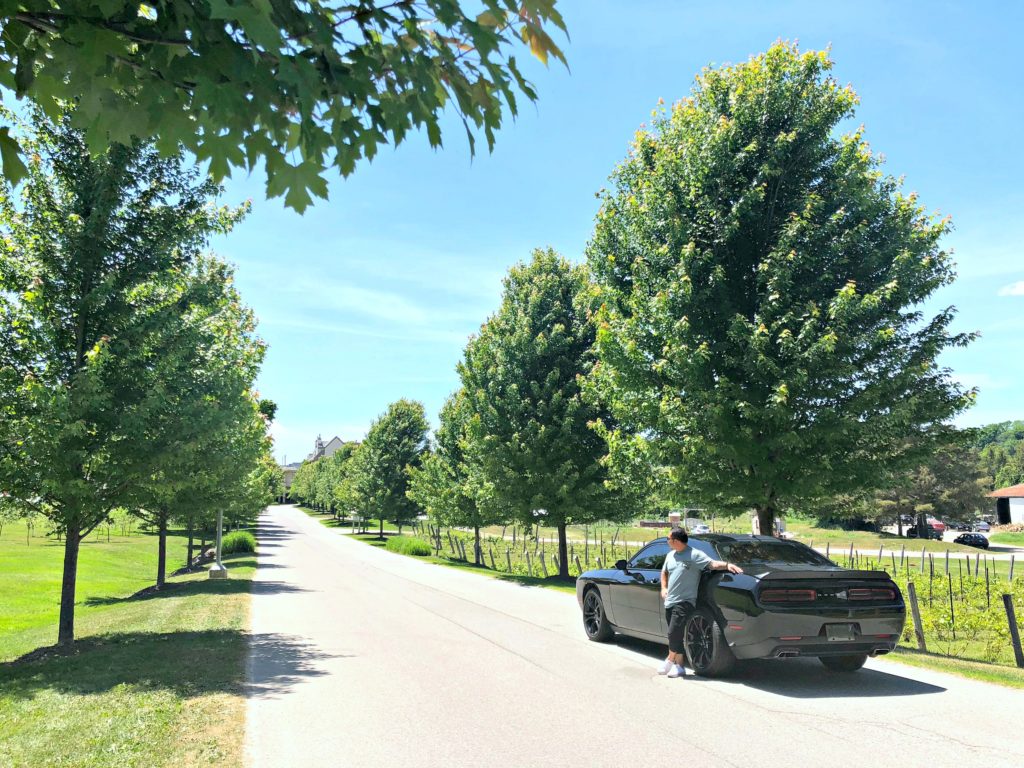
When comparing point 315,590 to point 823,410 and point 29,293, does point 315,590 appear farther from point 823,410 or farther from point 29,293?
point 823,410

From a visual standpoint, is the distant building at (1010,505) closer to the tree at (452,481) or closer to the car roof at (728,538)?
the tree at (452,481)

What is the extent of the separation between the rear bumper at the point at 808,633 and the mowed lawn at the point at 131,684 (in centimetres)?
478

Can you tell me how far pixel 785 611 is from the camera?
702 centimetres

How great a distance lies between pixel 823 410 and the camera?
11531mm

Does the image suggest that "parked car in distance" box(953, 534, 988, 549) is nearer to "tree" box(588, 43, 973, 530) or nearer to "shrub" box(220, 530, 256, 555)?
"tree" box(588, 43, 973, 530)

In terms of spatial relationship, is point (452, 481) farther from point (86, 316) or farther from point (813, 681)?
point (813, 681)

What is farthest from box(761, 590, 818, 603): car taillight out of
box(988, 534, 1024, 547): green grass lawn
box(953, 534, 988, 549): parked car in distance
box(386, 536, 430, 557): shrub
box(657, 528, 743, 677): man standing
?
box(988, 534, 1024, 547): green grass lawn

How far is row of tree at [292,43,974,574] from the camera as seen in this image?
1152 cm

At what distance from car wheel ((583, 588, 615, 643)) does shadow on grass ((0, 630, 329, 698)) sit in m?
3.72

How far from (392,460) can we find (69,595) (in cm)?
3746

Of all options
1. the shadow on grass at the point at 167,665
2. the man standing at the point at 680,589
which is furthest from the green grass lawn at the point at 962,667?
the shadow on grass at the point at 167,665

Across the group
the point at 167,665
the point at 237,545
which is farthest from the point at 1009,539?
the point at 167,665

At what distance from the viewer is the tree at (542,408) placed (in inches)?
772

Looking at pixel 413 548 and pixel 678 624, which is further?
pixel 413 548
